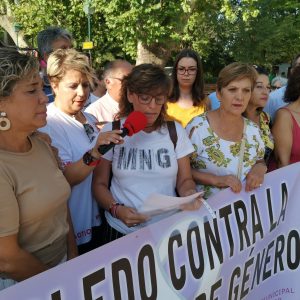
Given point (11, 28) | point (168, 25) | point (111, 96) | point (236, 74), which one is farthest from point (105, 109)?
point (11, 28)

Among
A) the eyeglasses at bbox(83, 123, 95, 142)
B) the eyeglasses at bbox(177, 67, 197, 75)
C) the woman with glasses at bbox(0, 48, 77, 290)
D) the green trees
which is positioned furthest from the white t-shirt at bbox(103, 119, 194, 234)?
the green trees

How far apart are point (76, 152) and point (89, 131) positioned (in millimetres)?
202

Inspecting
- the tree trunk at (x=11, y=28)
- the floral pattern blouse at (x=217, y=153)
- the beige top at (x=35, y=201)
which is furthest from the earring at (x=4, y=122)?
the tree trunk at (x=11, y=28)

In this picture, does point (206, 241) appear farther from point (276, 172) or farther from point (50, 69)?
point (50, 69)

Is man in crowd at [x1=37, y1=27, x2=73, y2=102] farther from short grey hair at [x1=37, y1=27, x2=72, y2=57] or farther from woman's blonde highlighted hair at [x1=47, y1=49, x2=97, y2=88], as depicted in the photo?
woman's blonde highlighted hair at [x1=47, y1=49, x2=97, y2=88]

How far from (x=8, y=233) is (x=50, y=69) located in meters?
1.15

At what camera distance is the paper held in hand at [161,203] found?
6.09ft

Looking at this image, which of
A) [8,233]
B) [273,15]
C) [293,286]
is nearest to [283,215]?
[293,286]

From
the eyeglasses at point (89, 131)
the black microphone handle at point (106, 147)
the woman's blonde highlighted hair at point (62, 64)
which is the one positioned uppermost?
the woman's blonde highlighted hair at point (62, 64)

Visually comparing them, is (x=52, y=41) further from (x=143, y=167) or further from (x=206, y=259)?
(x=206, y=259)

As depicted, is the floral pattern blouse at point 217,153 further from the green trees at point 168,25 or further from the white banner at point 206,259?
the green trees at point 168,25

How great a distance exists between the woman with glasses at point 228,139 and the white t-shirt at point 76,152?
716mm

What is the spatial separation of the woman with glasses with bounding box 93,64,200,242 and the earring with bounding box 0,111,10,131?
77cm

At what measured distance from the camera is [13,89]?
1742 mm
